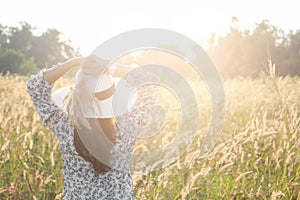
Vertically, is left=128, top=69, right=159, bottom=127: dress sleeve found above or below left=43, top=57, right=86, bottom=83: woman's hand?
below

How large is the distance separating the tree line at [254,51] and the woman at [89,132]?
24.9 m

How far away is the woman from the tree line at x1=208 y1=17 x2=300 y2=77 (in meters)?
24.9

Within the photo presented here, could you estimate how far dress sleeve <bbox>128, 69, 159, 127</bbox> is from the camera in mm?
1823

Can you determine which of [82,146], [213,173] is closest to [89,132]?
[82,146]


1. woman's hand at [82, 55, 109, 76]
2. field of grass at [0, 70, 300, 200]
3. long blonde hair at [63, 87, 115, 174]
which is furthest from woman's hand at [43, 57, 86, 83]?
field of grass at [0, 70, 300, 200]

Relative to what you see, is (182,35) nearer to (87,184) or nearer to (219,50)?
(87,184)

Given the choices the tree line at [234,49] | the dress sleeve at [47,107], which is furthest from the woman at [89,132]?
the tree line at [234,49]

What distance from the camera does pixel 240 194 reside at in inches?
92.7

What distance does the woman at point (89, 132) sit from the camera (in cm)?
157

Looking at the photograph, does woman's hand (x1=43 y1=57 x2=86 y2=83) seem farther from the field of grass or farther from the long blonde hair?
the field of grass

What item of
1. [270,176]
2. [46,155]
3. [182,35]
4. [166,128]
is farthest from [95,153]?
[166,128]

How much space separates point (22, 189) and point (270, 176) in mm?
1773

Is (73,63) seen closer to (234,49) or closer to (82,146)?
(82,146)

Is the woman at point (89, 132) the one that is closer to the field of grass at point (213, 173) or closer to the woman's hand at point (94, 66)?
the woman's hand at point (94, 66)
